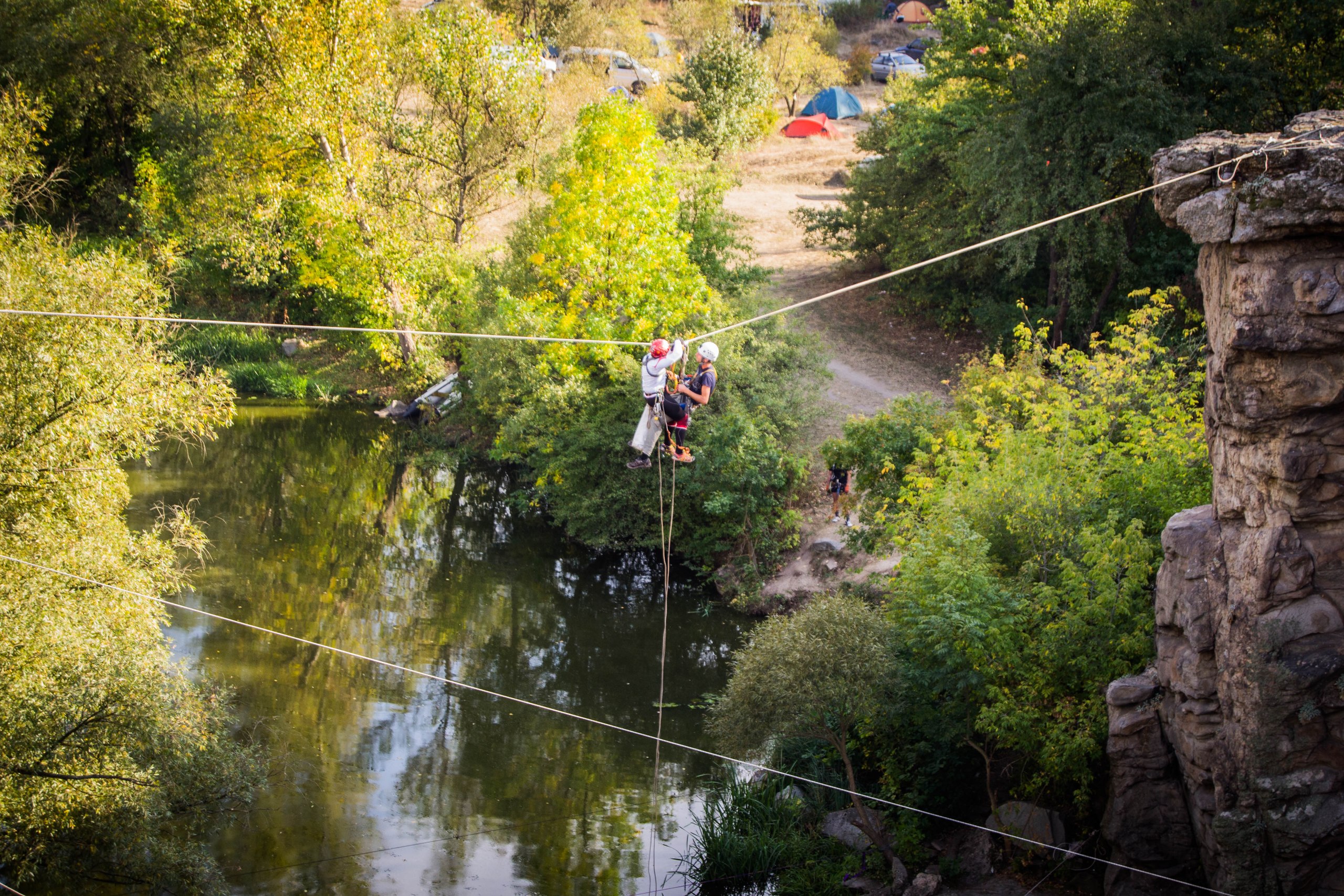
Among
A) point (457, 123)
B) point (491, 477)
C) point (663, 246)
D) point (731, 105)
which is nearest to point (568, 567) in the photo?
point (491, 477)

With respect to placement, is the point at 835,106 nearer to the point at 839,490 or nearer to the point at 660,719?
the point at 839,490

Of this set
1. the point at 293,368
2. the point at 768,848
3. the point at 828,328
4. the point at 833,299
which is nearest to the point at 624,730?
the point at 768,848

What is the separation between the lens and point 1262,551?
988cm

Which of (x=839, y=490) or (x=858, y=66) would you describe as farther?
(x=858, y=66)

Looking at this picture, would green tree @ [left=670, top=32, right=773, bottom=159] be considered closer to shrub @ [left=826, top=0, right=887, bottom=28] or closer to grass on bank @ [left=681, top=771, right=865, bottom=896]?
shrub @ [left=826, top=0, right=887, bottom=28]

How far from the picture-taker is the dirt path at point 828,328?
65.0ft

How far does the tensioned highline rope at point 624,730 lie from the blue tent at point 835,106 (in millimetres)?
34774

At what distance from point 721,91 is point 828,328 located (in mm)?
13729

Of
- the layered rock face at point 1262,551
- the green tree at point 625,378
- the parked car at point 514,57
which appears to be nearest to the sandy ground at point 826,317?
the green tree at point 625,378

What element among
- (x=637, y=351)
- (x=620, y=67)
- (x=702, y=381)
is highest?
(x=620, y=67)

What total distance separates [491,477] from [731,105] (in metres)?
19.6

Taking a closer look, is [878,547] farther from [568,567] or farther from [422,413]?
[422,413]

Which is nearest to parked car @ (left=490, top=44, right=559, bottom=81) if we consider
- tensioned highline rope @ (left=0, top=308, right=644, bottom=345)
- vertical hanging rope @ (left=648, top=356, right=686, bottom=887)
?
tensioned highline rope @ (left=0, top=308, right=644, bottom=345)

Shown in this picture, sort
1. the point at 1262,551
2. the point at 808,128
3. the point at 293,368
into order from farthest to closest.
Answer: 1. the point at 808,128
2. the point at 293,368
3. the point at 1262,551
